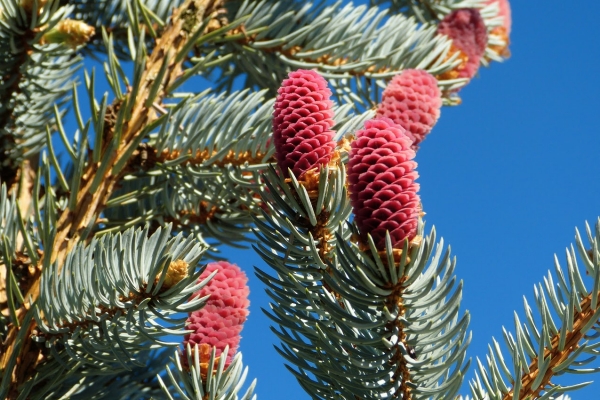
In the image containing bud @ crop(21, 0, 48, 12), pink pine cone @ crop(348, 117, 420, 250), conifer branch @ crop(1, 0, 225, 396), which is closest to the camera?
pink pine cone @ crop(348, 117, 420, 250)

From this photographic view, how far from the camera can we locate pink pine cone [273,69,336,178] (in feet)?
2.34

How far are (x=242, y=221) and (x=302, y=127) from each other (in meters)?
0.49

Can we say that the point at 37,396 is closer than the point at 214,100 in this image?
Yes

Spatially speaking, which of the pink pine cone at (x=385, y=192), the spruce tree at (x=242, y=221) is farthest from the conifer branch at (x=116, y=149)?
the pink pine cone at (x=385, y=192)

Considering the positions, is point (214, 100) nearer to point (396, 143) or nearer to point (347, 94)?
point (347, 94)

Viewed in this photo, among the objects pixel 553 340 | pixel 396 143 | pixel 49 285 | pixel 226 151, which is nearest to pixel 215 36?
pixel 226 151

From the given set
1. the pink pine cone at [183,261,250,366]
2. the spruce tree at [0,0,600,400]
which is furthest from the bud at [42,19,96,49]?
the pink pine cone at [183,261,250,366]

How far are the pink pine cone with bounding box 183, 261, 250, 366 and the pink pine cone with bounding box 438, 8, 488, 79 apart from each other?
2.32 feet

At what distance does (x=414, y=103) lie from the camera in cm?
97

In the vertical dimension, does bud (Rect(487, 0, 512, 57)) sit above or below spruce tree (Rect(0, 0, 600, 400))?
above

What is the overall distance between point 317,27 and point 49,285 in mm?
678

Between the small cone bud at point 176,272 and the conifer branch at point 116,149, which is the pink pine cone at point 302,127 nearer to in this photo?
the small cone bud at point 176,272

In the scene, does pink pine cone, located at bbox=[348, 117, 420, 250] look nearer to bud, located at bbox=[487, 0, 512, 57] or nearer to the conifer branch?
the conifer branch

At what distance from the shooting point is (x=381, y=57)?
1311 millimetres
